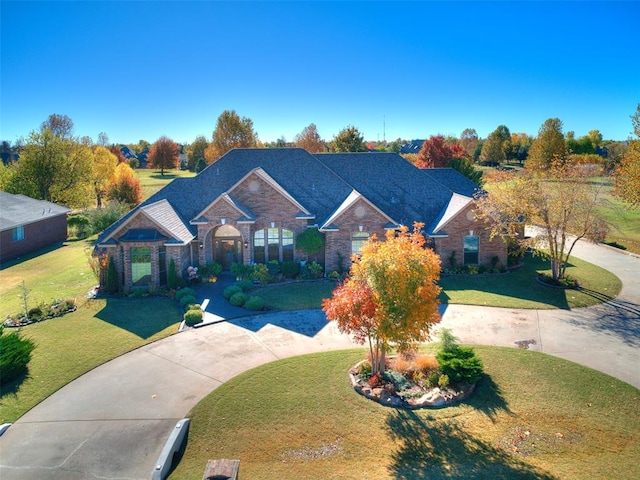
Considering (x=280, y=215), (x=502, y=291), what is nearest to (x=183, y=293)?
(x=280, y=215)

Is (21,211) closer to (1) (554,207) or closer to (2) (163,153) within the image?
(1) (554,207)

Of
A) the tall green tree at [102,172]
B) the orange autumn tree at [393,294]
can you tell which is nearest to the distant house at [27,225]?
the tall green tree at [102,172]

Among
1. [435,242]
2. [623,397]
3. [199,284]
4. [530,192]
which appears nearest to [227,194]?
[199,284]

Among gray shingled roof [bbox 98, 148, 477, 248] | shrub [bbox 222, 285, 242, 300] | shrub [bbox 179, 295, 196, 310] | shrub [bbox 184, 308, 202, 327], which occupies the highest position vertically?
gray shingled roof [bbox 98, 148, 477, 248]

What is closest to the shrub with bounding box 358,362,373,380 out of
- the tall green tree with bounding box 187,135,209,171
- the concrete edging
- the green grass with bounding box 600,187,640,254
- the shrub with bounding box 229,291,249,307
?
the concrete edging

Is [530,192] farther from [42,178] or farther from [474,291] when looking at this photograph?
[42,178]

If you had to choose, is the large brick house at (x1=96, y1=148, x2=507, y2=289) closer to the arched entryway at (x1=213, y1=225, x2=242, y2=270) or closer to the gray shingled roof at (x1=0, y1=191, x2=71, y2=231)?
the arched entryway at (x1=213, y1=225, x2=242, y2=270)

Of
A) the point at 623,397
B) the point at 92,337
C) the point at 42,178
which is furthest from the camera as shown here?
the point at 42,178
